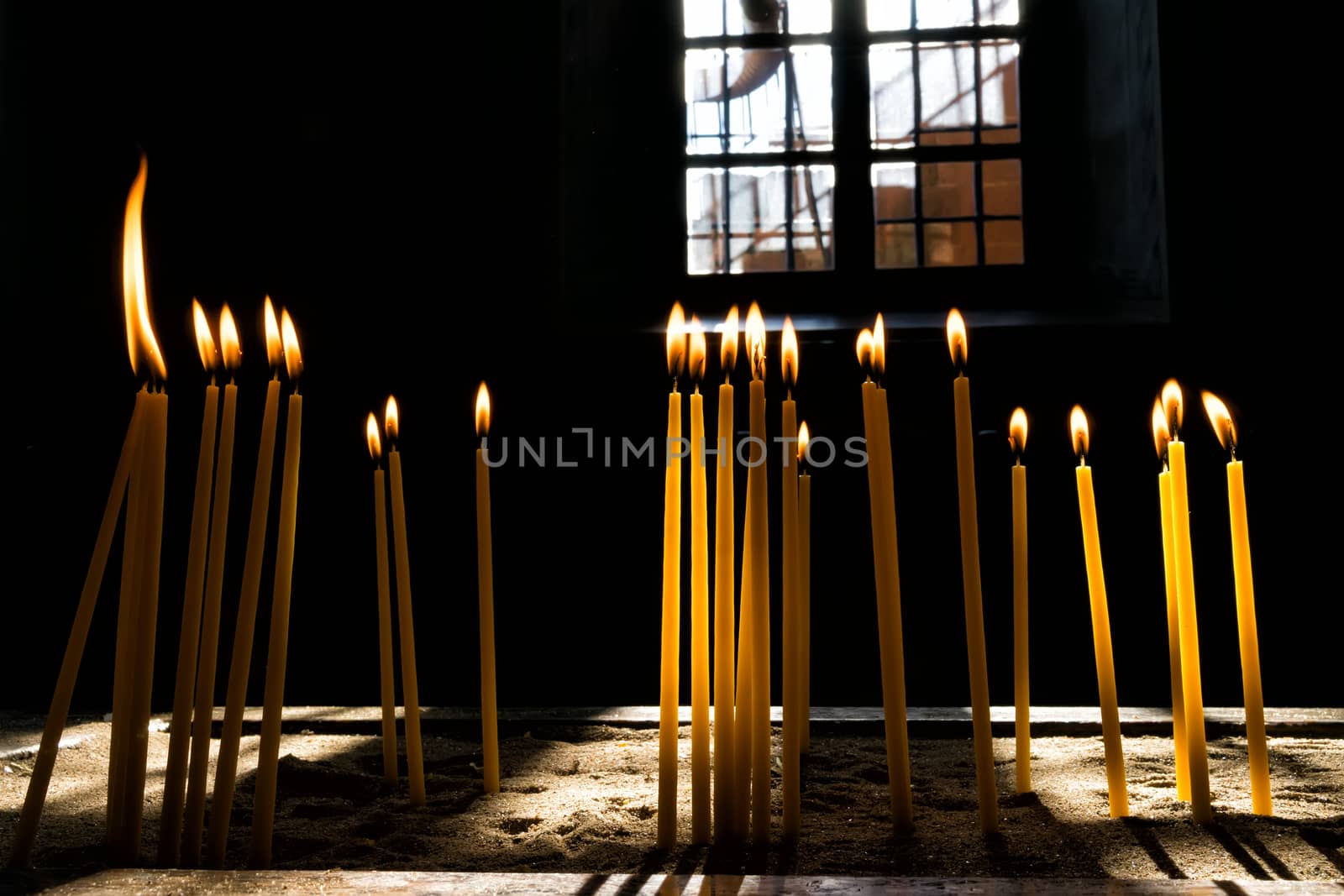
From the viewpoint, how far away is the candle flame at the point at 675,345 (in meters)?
1.07

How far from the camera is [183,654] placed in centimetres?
98

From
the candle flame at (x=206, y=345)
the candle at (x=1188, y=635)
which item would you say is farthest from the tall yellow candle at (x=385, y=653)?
the candle at (x=1188, y=635)

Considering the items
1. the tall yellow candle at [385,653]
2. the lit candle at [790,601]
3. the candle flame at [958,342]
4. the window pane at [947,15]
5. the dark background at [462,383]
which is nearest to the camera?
the lit candle at [790,601]

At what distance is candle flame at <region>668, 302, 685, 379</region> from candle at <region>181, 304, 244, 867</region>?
18.0 inches

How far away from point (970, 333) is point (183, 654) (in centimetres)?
271

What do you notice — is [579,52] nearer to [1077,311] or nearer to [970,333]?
[970,333]

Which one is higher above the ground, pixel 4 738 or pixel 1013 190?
pixel 1013 190

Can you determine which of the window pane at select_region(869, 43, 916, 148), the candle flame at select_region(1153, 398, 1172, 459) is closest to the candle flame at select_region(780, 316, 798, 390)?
the candle flame at select_region(1153, 398, 1172, 459)

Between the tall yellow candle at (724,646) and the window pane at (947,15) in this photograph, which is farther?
the window pane at (947,15)

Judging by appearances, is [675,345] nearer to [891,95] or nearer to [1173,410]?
[1173,410]

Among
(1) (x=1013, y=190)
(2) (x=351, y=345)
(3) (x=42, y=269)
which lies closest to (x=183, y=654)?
(2) (x=351, y=345)

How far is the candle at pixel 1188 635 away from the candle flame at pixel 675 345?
1.88 ft

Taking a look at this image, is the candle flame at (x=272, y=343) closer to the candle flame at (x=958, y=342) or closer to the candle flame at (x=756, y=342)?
the candle flame at (x=756, y=342)

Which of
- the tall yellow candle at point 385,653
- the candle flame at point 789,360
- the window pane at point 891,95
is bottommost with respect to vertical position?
the tall yellow candle at point 385,653
